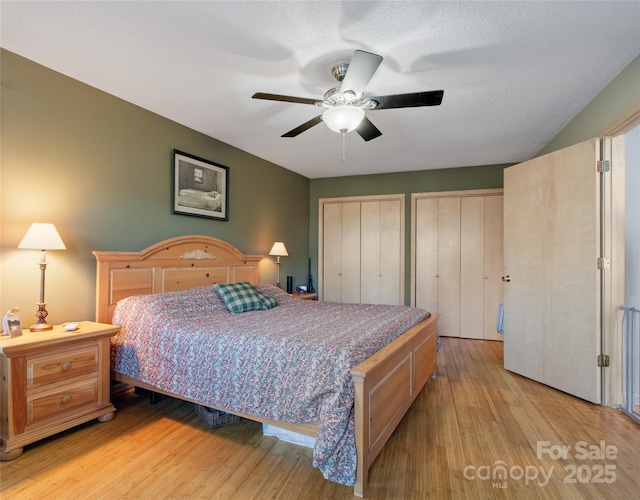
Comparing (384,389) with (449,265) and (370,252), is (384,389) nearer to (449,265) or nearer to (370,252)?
(449,265)

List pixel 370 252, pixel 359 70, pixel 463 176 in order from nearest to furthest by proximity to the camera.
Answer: pixel 359 70 < pixel 463 176 < pixel 370 252

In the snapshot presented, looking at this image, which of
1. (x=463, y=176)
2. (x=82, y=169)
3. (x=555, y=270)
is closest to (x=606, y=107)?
(x=555, y=270)

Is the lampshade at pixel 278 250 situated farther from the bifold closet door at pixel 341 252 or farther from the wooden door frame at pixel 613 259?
the wooden door frame at pixel 613 259

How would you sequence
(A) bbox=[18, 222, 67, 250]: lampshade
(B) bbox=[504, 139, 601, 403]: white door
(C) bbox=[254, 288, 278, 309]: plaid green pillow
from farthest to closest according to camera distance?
(C) bbox=[254, 288, 278, 309]: plaid green pillow < (B) bbox=[504, 139, 601, 403]: white door < (A) bbox=[18, 222, 67, 250]: lampshade

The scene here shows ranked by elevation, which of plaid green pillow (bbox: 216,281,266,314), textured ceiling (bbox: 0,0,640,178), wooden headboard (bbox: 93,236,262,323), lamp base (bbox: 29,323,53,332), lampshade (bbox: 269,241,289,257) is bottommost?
lamp base (bbox: 29,323,53,332)

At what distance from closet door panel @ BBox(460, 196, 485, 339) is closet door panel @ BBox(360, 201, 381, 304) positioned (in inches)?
48.9

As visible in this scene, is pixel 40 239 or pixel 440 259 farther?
pixel 440 259

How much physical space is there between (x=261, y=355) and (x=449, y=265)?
12.8 ft

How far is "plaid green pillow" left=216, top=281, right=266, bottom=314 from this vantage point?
9.95 feet

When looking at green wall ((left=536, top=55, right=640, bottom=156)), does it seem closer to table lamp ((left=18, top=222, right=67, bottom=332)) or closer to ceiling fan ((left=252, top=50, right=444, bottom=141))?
ceiling fan ((left=252, top=50, right=444, bottom=141))

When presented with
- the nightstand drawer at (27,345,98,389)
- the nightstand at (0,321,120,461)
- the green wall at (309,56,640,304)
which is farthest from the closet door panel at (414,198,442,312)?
the nightstand drawer at (27,345,98,389)

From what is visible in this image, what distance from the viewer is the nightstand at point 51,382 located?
194 centimetres

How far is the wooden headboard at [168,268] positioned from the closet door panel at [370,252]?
81.1 inches

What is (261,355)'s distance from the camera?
1983 millimetres
